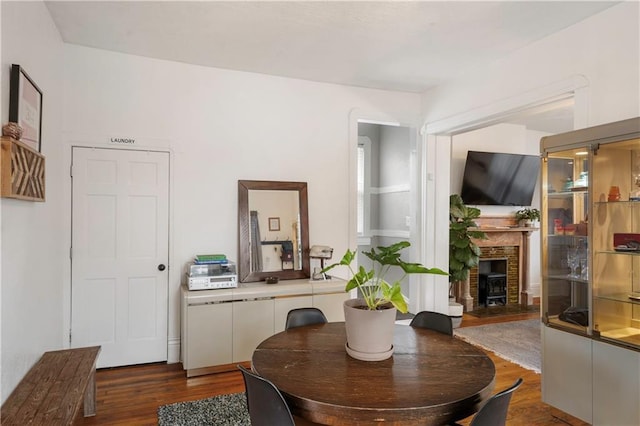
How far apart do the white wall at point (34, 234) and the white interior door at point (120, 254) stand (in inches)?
6.1

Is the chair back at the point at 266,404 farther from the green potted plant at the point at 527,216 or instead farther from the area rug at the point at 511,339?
the green potted plant at the point at 527,216

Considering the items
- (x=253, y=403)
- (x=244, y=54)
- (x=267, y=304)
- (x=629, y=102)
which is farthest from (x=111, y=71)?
(x=629, y=102)

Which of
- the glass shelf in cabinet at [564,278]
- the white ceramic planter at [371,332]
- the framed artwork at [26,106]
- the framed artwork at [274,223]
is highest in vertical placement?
the framed artwork at [26,106]

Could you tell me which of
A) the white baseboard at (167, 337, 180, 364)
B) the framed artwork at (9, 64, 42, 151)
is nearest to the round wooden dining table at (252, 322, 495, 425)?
the framed artwork at (9, 64, 42, 151)

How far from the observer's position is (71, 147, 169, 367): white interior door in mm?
3518

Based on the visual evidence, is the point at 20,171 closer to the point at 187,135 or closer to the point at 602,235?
the point at 187,135

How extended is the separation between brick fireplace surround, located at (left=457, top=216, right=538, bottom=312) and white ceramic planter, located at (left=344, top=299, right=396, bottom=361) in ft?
14.9

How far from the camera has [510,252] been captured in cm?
625

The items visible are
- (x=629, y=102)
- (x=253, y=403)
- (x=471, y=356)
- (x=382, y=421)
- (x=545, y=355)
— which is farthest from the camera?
(x=545, y=355)

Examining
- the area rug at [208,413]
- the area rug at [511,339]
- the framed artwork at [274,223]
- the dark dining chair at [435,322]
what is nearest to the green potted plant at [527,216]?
the area rug at [511,339]

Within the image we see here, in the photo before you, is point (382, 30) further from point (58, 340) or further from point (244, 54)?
point (58, 340)

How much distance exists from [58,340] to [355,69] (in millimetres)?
3737

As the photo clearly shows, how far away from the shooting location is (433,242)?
480 cm

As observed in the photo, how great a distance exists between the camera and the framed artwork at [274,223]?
13.5 feet
